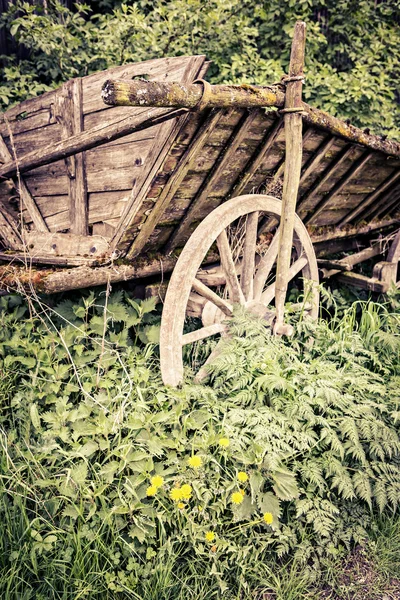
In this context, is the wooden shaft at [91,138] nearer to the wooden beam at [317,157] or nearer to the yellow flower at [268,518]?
the wooden beam at [317,157]

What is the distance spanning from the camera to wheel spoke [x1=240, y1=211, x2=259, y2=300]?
278 cm

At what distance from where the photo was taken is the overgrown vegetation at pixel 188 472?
1.95 metres

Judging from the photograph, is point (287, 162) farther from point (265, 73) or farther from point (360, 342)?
point (265, 73)

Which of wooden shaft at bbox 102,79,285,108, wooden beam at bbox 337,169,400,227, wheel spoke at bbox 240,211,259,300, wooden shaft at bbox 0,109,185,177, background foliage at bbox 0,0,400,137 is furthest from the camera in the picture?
background foliage at bbox 0,0,400,137

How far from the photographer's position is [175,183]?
239cm

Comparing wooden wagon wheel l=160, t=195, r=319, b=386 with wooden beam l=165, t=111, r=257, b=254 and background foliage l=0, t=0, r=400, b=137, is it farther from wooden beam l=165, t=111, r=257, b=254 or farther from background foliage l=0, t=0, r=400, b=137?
background foliage l=0, t=0, r=400, b=137

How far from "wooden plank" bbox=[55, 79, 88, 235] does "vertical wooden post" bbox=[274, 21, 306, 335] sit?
3.39 ft

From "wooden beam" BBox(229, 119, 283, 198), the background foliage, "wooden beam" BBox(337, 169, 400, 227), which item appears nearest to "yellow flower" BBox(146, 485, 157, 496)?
"wooden beam" BBox(229, 119, 283, 198)

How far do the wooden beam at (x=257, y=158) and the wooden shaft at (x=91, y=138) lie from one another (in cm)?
66

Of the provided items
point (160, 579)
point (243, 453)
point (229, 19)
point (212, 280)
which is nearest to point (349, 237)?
point (212, 280)

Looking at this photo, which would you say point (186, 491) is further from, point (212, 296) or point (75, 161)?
point (75, 161)

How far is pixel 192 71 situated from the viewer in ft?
7.82

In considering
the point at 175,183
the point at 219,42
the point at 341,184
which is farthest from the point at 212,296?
the point at 219,42

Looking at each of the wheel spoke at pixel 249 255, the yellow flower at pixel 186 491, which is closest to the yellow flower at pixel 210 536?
the yellow flower at pixel 186 491
